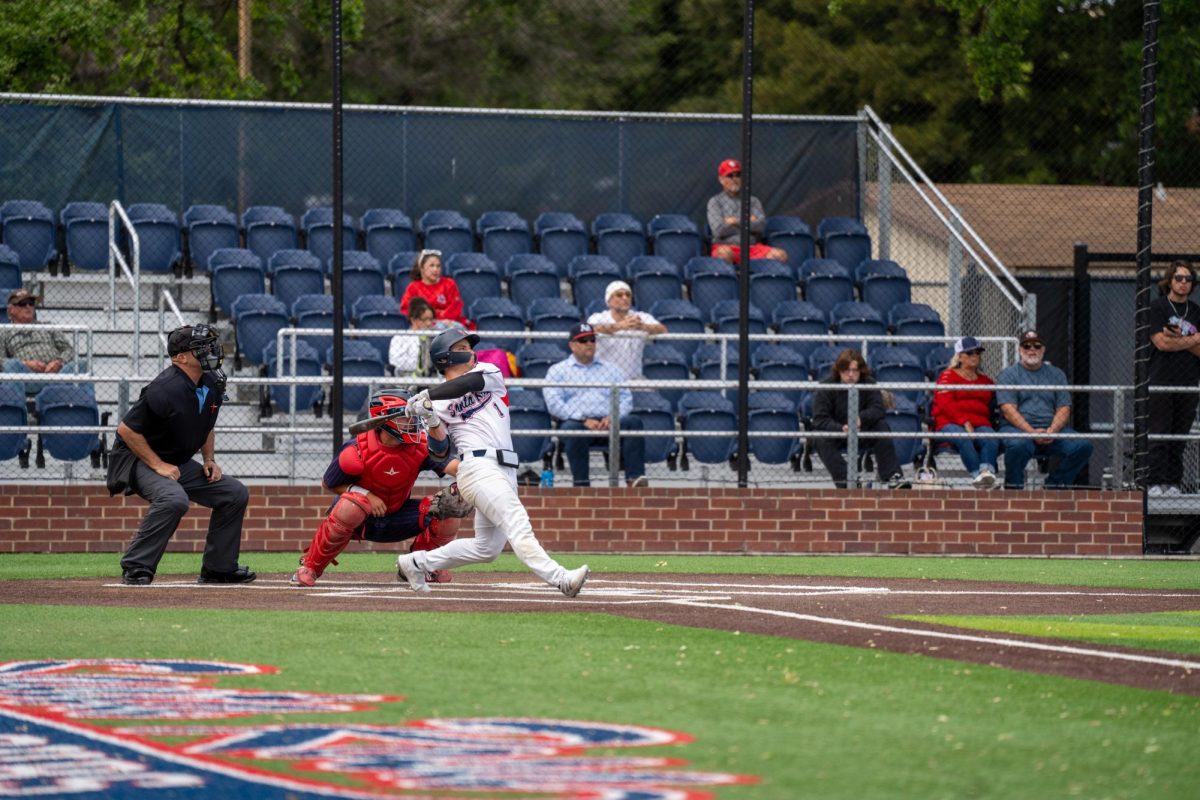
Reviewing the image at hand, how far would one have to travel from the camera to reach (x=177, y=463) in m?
12.1

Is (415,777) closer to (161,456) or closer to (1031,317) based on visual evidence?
(161,456)

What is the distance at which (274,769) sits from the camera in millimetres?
5668

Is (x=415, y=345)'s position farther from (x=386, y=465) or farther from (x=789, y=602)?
(x=789, y=602)

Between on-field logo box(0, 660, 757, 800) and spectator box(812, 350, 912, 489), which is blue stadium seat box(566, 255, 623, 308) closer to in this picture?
spectator box(812, 350, 912, 489)

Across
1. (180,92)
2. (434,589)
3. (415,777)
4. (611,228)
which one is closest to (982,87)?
(611,228)

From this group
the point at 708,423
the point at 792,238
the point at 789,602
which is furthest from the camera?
the point at 792,238

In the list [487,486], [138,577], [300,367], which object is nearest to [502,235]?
[300,367]

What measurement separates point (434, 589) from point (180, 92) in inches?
736

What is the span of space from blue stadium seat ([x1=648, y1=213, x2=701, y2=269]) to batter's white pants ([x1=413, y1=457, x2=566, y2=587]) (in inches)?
420

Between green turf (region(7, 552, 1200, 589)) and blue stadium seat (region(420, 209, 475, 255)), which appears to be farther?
blue stadium seat (region(420, 209, 475, 255))

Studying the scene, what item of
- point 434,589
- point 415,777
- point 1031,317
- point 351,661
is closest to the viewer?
point 415,777

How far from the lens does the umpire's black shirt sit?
1173 centimetres

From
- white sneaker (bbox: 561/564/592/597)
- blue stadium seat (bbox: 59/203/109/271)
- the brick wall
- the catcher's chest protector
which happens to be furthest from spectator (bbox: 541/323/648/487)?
blue stadium seat (bbox: 59/203/109/271)

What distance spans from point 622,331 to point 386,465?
21.5ft
